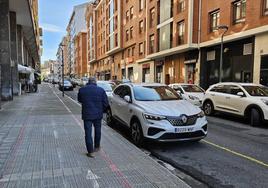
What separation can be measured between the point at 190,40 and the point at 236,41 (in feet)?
16.4

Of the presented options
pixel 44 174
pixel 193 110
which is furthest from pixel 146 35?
pixel 44 174

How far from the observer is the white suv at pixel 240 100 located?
10.8 meters

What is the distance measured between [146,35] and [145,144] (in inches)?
1198

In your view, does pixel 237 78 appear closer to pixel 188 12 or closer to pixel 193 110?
pixel 188 12

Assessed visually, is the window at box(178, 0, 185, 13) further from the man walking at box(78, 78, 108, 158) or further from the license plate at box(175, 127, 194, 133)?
the man walking at box(78, 78, 108, 158)

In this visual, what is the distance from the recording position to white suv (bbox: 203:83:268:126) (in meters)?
10.8

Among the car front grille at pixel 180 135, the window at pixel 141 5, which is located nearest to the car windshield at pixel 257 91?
the car front grille at pixel 180 135

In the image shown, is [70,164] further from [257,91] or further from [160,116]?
[257,91]

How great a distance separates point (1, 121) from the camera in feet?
33.4

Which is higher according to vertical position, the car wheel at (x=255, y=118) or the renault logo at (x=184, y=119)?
the renault logo at (x=184, y=119)

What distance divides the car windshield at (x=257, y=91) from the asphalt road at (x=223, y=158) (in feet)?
8.71

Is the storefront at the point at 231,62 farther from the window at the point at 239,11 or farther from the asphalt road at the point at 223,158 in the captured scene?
the asphalt road at the point at 223,158

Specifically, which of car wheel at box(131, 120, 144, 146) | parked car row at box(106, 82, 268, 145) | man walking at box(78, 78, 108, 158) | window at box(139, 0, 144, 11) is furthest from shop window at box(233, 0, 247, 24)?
window at box(139, 0, 144, 11)

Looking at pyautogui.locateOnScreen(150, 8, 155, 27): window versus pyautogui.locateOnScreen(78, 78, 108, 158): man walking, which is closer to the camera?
pyautogui.locateOnScreen(78, 78, 108, 158): man walking
